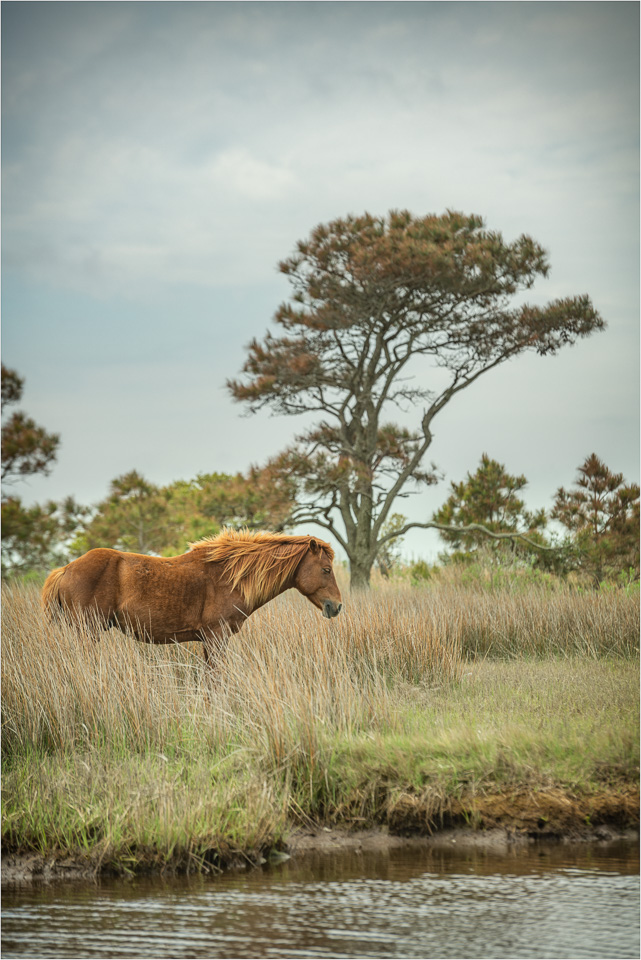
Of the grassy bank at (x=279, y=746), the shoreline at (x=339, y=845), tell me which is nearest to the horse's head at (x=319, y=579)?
Result: the grassy bank at (x=279, y=746)

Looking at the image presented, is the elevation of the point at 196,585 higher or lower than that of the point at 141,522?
lower

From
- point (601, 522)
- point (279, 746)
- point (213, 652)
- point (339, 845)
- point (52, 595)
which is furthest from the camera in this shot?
point (601, 522)

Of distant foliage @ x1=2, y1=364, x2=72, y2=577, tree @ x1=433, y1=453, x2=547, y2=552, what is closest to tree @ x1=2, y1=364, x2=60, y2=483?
distant foliage @ x1=2, y1=364, x2=72, y2=577

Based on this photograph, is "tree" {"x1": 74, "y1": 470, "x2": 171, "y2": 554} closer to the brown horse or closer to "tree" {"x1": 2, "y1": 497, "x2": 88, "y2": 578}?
"tree" {"x1": 2, "y1": 497, "x2": 88, "y2": 578}

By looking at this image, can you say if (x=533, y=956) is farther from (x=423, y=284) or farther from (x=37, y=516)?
(x=37, y=516)

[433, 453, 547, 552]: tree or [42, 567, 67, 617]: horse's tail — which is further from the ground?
[433, 453, 547, 552]: tree

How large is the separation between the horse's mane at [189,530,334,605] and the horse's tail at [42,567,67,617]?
1.10 metres

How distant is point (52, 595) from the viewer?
281 inches

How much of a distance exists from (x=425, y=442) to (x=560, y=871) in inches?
508

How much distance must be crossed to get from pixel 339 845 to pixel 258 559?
2.64 m

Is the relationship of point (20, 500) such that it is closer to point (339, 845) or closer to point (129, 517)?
point (129, 517)

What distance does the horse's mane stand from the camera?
7012 millimetres

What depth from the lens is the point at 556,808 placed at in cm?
493

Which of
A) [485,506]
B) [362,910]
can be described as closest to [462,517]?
[485,506]
